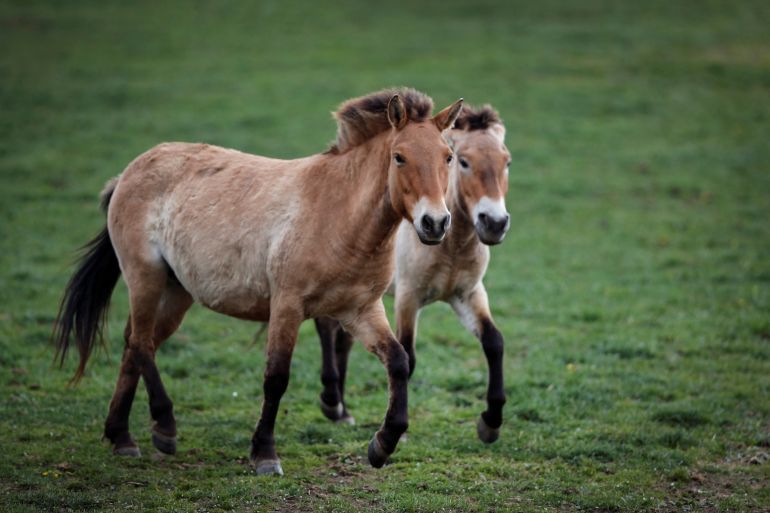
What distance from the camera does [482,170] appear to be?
6.67 m

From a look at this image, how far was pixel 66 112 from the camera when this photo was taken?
21250mm

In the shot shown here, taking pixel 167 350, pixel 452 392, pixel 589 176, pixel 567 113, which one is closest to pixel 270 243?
pixel 452 392

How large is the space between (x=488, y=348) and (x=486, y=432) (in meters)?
0.67

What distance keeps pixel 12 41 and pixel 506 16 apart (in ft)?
51.3

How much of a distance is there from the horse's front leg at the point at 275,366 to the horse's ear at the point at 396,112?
1404 millimetres

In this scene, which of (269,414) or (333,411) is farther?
(333,411)

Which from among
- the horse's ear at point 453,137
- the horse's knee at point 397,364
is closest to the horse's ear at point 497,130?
the horse's ear at point 453,137

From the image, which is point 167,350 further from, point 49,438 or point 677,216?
point 677,216

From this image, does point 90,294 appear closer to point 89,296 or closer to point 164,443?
point 89,296

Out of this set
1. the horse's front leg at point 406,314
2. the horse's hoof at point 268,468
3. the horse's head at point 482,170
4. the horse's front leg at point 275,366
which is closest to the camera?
the horse's front leg at point 275,366

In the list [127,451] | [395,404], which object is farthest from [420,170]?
[127,451]

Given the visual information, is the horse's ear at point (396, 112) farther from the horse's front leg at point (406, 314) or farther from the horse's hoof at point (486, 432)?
the horse's hoof at point (486, 432)

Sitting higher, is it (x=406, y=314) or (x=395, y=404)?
(x=406, y=314)

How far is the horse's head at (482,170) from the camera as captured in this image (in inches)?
252
